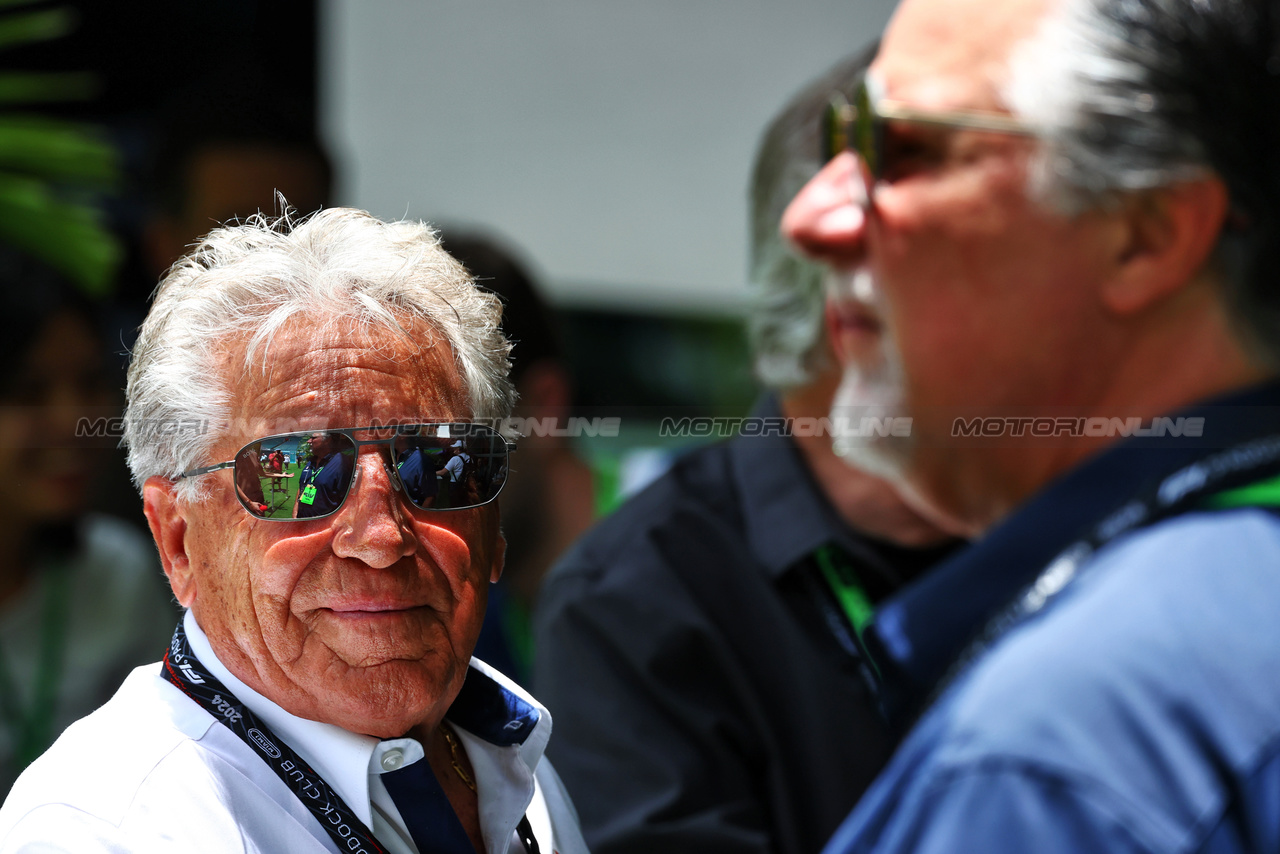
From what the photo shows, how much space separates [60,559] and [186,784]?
26.5 inches

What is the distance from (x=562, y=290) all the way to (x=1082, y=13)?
3364 millimetres

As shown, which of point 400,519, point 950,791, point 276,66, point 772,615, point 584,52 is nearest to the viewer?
point 950,791

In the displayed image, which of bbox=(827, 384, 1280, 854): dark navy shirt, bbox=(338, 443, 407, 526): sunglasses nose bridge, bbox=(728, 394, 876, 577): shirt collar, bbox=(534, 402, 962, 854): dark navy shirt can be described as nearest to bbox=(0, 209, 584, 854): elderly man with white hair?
bbox=(338, 443, 407, 526): sunglasses nose bridge

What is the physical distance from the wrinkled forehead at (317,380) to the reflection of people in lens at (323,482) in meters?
0.02

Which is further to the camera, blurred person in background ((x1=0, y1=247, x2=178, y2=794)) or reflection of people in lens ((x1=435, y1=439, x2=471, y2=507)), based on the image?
blurred person in background ((x1=0, y1=247, x2=178, y2=794))

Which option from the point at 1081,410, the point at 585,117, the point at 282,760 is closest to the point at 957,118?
the point at 1081,410

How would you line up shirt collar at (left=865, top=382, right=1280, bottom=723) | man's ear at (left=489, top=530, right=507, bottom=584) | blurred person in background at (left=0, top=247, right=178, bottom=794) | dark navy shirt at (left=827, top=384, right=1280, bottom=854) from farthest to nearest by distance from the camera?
blurred person in background at (left=0, top=247, right=178, bottom=794) < man's ear at (left=489, top=530, right=507, bottom=584) < shirt collar at (left=865, top=382, right=1280, bottom=723) < dark navy shirt at (left=827, top=384, right=1280, bottom=854)

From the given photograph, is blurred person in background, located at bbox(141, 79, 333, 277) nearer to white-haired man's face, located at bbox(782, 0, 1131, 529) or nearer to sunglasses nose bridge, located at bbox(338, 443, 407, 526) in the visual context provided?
sunglasses nose bridge, located at bbox(338, 443, 407, 526)

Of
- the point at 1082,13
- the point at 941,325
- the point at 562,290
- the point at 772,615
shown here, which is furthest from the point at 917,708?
the point at 562,290

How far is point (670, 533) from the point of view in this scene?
6.89ft

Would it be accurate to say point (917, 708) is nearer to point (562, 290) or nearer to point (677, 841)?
point (677, 841)

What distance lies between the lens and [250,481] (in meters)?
1.11

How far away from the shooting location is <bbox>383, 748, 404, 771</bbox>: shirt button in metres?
1.14

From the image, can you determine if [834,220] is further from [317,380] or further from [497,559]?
[317,380]
